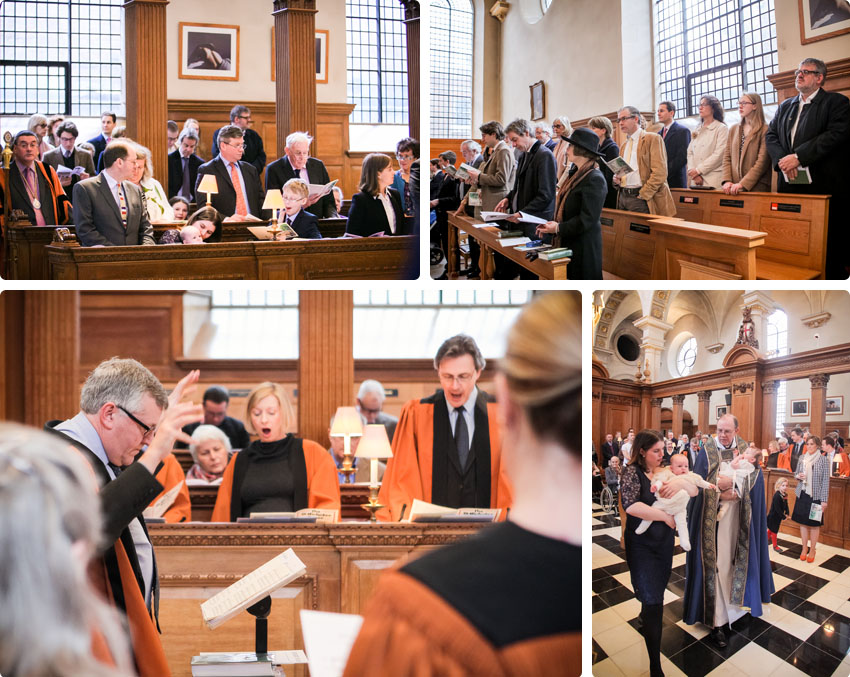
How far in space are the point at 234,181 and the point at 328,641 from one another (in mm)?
2221

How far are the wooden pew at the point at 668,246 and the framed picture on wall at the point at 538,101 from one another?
1.38 ft

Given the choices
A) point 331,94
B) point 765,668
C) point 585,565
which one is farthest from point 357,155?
point 765,668

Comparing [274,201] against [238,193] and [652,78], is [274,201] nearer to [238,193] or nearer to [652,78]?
[238,193]

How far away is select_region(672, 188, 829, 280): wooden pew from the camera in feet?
8.89

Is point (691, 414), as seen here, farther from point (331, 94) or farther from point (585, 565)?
point (331, 94)

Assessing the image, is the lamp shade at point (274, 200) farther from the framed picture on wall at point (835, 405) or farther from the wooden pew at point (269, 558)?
the framed picture on wall at point (835, 405)

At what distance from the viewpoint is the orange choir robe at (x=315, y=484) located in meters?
3.31

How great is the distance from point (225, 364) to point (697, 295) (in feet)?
13.1

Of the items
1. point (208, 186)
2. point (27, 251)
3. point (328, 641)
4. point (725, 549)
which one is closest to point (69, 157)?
point (27, 251)

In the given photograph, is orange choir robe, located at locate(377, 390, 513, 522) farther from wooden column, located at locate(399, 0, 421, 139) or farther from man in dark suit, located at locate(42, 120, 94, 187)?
man in dark suit, located at locate(42, 120, 94, 187)

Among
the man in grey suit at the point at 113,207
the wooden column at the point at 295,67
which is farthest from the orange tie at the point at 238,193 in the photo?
the man in grey suit at the point at 113,207

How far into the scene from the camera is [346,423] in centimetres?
337

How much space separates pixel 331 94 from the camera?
11.3 feet

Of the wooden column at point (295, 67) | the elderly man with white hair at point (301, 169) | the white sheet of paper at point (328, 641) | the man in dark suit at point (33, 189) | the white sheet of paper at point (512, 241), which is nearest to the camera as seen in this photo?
the white sheet of paper at point (328, 641)
